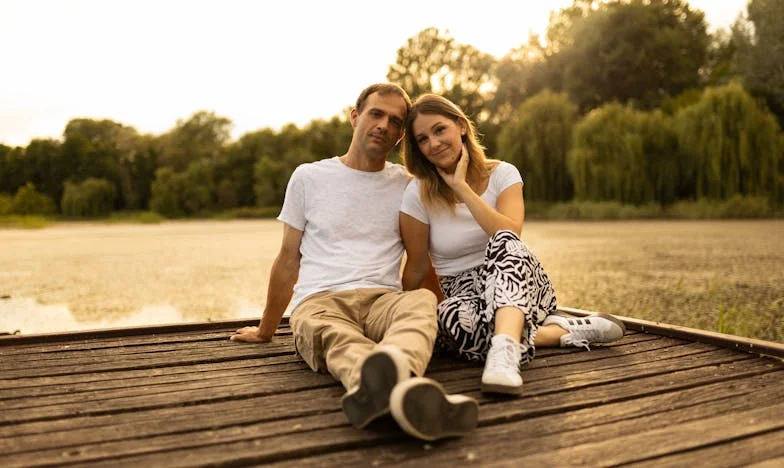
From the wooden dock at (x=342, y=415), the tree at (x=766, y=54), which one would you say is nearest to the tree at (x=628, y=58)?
the tree at (x=766, y=54)

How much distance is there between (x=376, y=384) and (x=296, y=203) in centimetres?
104

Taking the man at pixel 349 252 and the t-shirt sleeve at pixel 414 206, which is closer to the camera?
the man at pixel 349 252

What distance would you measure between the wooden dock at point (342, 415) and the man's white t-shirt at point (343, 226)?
31cm

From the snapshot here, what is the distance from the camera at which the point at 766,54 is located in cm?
1953

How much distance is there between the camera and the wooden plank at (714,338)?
7.86 feet

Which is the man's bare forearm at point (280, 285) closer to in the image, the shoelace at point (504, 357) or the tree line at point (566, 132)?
the shoelace at point (504, 357)

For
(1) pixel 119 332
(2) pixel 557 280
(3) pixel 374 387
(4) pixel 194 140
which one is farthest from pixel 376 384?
(4) pixel 194 140

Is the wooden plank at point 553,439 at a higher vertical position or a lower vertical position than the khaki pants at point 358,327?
lower

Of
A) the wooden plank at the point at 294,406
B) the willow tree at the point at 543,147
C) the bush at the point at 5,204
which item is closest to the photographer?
the wooden plank at the point at 294,406

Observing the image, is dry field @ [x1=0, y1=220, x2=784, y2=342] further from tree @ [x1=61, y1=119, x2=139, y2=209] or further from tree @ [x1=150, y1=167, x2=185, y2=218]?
tree @ [x1=150, y1=167, x2=185, y2=218]

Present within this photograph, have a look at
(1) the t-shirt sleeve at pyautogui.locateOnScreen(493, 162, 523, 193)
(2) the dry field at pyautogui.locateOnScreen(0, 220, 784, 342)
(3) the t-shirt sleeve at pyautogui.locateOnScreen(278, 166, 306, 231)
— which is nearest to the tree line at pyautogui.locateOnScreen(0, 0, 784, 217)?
(2) the dry field at pyautogui.locateOnScreen(0, 220, 784, 342)

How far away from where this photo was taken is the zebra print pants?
216cm

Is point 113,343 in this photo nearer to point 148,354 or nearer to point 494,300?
point 148,354

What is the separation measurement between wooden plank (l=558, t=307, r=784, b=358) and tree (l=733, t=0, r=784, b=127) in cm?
1841
